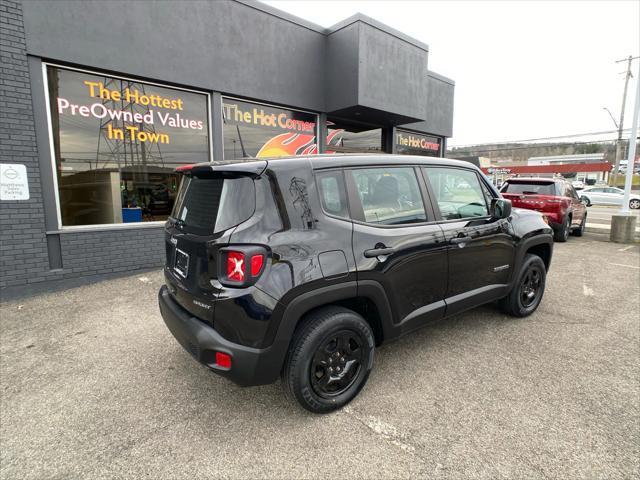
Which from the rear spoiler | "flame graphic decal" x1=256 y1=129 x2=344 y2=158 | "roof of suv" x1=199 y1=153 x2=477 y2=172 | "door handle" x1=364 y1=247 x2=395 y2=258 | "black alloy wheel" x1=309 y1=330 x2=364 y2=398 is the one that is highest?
"flame graphic decal" x1=256 y1=129 x2=344 y2=158

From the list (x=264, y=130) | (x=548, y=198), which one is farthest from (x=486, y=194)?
(x=548, y=198)

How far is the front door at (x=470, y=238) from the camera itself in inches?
125

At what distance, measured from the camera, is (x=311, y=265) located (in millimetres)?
2293

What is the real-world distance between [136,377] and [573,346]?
400cm

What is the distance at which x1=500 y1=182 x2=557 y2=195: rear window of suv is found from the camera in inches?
352

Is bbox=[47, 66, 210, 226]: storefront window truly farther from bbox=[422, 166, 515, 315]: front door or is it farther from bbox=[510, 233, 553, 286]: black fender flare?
bbox=[510, 233, 553, 286]: black fender flare

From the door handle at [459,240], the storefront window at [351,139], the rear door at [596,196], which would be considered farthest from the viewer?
the rear door at [596,196]

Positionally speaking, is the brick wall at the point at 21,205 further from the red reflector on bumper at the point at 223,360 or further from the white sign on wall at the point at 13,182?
the red reflector on bumper at the point at 223,360

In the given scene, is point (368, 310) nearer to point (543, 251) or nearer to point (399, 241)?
point (399, 241)

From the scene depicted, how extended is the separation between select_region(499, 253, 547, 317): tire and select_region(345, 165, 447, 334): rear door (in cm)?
139

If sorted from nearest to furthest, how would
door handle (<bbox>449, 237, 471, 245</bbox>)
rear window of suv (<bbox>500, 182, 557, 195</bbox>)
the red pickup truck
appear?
door handle (<bbox>449, 237, 471, 245</bbox>), the red pickup truck, rear window of suv (<bbox>500, 182, 557, 195</bbox>)

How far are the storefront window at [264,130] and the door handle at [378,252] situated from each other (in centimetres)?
471

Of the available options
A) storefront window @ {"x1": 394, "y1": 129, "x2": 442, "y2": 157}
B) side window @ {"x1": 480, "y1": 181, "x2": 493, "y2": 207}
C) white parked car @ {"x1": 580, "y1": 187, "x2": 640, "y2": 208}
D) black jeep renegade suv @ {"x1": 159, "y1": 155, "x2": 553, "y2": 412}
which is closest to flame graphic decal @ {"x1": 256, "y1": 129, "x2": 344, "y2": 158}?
storefront window @ {"x1": 394, "y1": 129, "x2": 442, "y2": 157}

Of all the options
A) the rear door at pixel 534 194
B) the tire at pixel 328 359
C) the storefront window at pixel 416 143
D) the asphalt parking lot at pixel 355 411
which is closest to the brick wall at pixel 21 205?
the asphalt parking lot at pixel 355 411
